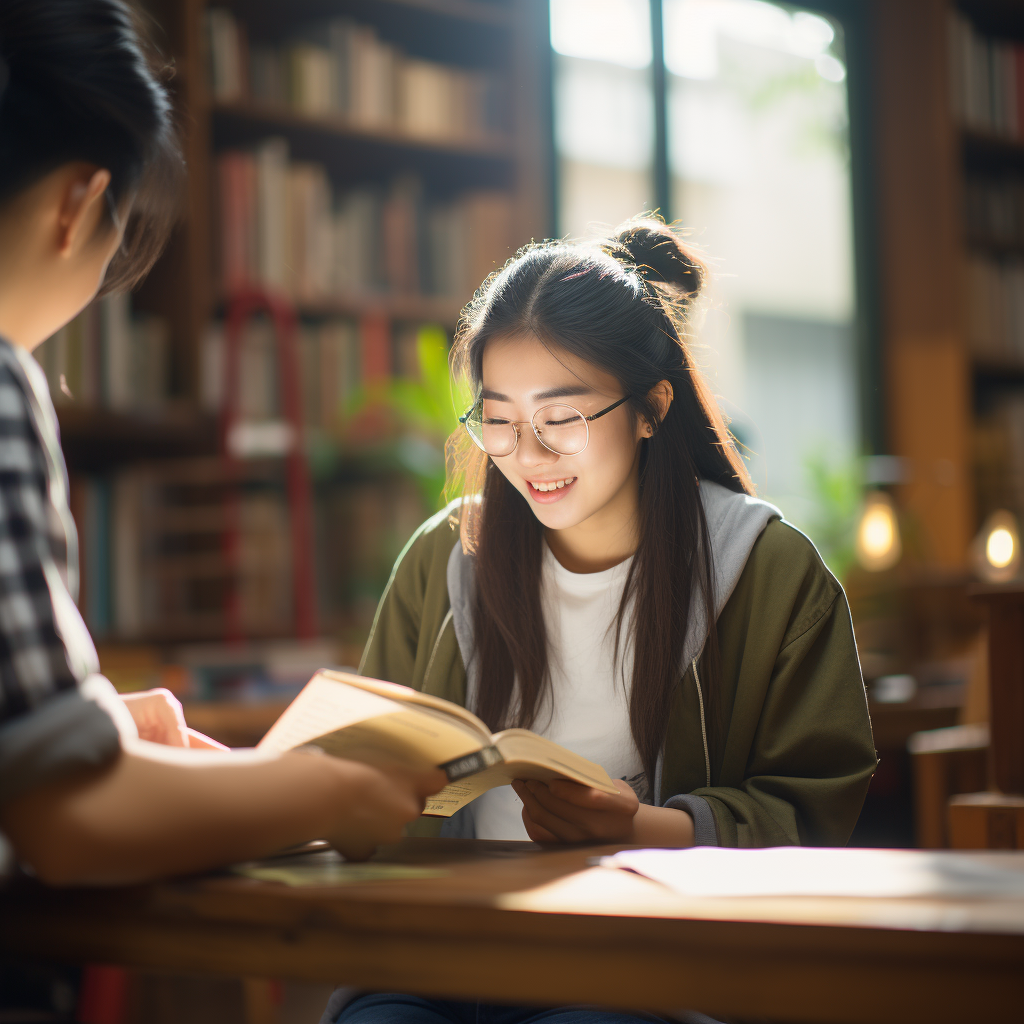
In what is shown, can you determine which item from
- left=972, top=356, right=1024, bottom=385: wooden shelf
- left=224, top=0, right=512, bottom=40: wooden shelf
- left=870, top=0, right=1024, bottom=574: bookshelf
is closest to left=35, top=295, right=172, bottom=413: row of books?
left=224, top=0, right=512, bottom=40: wooden shelf

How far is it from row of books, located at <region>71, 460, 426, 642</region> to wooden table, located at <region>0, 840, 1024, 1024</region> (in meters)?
1.91

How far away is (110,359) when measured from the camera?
245cm

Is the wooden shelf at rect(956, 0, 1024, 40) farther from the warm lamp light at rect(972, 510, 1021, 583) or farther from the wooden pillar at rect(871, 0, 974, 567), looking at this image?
the warm lamp light at rect(972, 510, 1021, 583)

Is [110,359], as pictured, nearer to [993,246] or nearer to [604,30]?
[604,30]

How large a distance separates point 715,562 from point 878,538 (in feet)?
5.43

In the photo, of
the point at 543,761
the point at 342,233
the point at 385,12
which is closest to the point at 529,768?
the point at 543,761

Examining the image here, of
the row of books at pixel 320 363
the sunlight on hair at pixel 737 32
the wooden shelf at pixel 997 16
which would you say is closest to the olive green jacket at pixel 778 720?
the row of books at pixel 320 363

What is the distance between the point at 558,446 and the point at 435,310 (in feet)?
6.44

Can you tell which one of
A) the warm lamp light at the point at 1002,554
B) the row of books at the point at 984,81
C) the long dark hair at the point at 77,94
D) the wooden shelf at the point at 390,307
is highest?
the row of books at the point at 984,81

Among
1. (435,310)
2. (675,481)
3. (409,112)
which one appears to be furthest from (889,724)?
(409,112)

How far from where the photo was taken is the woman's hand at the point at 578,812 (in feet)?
2.94

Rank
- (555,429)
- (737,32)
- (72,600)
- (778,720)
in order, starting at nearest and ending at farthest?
(72,600)
(778,720)
(555,429)
(737,32)

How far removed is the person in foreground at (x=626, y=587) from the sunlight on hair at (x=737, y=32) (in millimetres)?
2707

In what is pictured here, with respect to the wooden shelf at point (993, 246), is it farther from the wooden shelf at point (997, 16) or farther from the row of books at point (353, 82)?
the row of books at point (353, 82)
